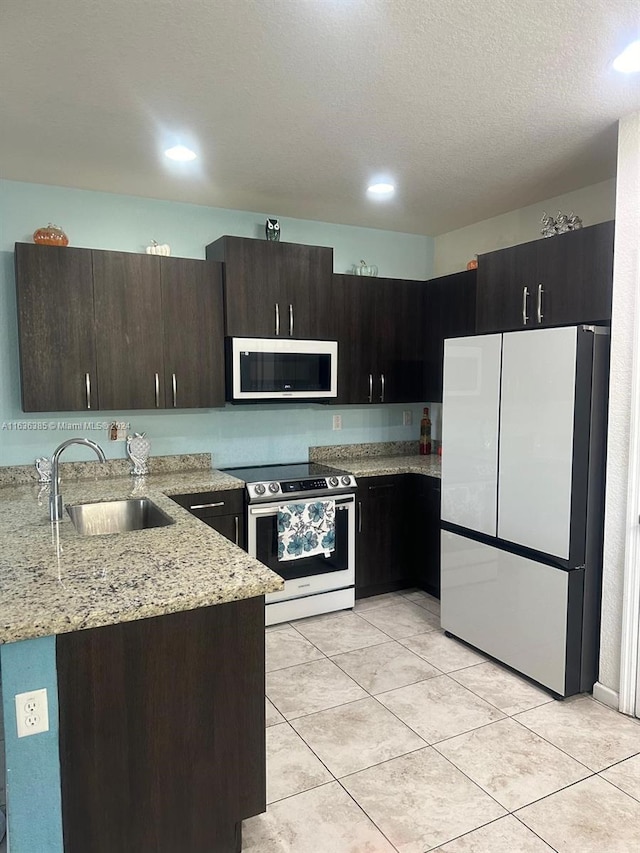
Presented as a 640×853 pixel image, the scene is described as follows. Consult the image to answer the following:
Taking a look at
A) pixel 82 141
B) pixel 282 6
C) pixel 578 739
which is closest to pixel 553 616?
pixel 578 739

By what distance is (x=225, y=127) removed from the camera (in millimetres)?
2541

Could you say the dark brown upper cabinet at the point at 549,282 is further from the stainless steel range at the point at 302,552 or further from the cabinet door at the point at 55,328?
the cabinet door at the point at 55,328

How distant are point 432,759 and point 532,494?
124 cm

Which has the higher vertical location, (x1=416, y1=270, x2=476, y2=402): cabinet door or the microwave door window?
(x1=416, y1=270, x2=476, y2=402): cabinet door

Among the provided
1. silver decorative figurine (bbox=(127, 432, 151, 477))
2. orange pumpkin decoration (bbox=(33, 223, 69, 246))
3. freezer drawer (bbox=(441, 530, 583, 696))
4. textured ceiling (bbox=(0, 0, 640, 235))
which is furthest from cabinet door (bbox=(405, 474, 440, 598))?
orange pumpkin decoration (bbox=(33, 223, 69, 246))

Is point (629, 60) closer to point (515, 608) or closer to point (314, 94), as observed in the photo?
point (314, 94)

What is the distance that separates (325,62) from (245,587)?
1.78 metres

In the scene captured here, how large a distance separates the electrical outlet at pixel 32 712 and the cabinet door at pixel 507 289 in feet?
8.84

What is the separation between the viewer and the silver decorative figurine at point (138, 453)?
141 inches

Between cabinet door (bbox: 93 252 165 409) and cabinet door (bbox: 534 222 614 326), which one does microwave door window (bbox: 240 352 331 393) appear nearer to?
cabinet door (bbox: 93 252 165 409)

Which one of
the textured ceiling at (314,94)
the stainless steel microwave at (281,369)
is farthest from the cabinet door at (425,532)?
the textured ceiling at (314,94)

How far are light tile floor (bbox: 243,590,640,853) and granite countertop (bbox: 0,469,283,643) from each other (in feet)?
2.99

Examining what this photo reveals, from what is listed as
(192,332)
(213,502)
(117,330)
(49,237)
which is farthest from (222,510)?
(49,237)

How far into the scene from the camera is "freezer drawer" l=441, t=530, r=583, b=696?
264 centimetres
